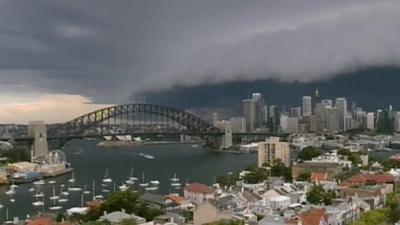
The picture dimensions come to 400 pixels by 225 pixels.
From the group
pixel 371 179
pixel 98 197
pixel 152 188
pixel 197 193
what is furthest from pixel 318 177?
pixel 98 197

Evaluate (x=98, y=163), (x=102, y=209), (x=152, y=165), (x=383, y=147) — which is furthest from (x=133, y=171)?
(x=383, y=147)

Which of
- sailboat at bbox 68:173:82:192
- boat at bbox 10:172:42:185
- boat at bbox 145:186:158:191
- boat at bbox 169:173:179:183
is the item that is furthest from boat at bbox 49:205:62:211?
boat at bbox 10:172:42:185

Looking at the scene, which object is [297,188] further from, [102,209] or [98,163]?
[98,163]

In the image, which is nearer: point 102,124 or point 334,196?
point 334,196

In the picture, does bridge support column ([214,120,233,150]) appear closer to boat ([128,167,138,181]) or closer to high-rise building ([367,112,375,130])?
boat ([128,167,138,181])

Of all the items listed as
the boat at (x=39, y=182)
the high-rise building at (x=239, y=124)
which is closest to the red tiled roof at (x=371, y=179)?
the boat at (x=39, y=182)

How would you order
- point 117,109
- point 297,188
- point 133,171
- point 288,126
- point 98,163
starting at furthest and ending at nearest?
point 288,126, point 117,109, point 98,163, point 133,171, point 297,188

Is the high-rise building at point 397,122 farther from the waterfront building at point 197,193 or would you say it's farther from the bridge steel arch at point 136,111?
the waterfront building at point 197,193

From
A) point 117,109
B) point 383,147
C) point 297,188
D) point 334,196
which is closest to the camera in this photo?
point 334,196
